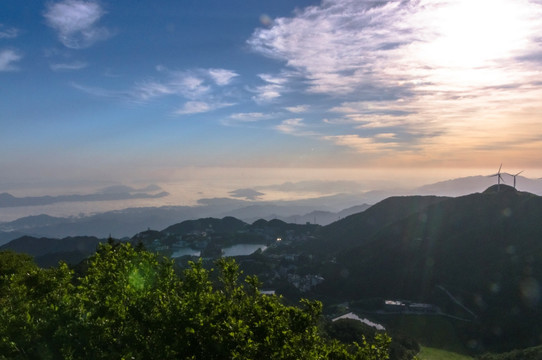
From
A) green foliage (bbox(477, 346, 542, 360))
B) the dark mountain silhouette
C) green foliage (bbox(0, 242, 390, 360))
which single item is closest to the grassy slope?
green foliage (bbox(477, 346, 542, 360))

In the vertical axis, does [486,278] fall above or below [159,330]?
below

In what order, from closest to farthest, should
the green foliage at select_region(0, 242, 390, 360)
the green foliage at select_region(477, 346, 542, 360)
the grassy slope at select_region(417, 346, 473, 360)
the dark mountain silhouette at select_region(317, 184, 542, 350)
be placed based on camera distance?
the green foliage at select_region(0, 242, 390, 360), the green foliage at select_region(477, 346, 542, 360), the grassy slope at select_region(417, 346, 473, 360), the dark mountain silhouette at select_region(317, 184, 542, 350)

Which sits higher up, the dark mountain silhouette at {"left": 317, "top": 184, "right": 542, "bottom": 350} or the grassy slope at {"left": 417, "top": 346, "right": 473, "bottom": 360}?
the dark mountain silhouette at {"left": 317, "top": 184, "right": 542, "bottom": 350}

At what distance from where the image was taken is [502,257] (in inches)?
6353

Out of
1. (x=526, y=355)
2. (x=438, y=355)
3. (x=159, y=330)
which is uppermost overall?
(x=159, y=330)

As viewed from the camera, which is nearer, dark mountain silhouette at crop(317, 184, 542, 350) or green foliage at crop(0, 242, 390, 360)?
green foliage at crop(0, 242, 390, 360)

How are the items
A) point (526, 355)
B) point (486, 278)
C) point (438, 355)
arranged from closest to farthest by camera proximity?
point (526, 355) < point (438, 355) < point (486, 278)

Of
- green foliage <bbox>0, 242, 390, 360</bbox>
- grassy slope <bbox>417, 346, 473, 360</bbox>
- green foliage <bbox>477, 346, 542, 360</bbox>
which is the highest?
green foliage <bbox>0, 242, 390, 360</bbox>

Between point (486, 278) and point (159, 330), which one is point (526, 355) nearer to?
point (486, 278)

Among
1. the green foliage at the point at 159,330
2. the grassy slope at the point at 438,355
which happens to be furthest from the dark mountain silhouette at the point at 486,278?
the green foliage at the point at 159,330

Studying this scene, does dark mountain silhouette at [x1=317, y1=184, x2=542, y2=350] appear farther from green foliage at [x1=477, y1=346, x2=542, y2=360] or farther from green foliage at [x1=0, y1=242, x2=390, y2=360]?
green foliage at [x1=0, y1=242, x2=390, y2=360]

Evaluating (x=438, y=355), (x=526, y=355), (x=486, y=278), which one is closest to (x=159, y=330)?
(x=526, y=355)

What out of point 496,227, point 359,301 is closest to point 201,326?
point 359,301

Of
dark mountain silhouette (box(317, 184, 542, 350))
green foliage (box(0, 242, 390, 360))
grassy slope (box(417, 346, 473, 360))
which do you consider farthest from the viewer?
dark mountain silhouette (box(317, 184, 542, 350))
